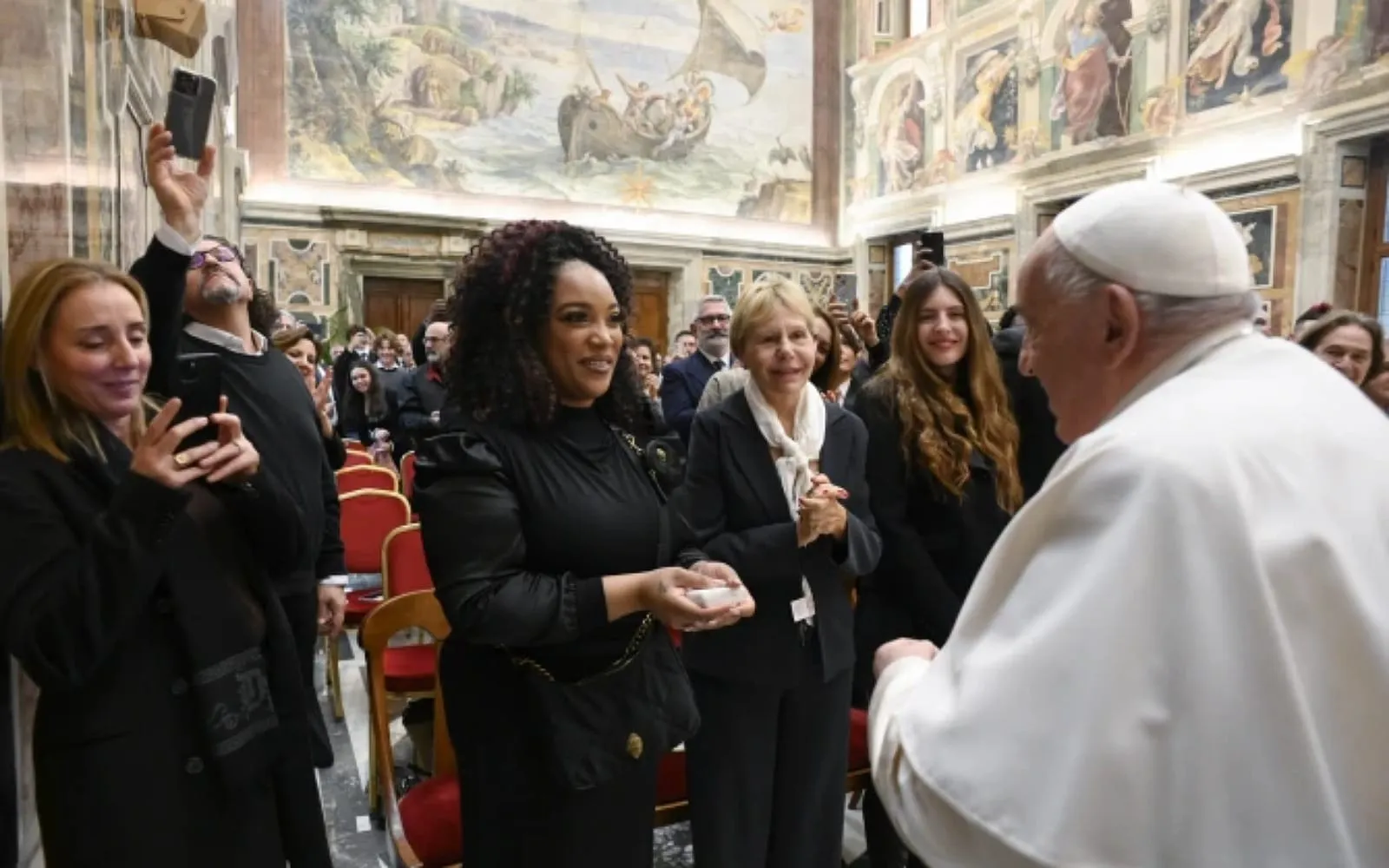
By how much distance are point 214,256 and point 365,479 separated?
267 centimetres

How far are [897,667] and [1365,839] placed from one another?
623mm

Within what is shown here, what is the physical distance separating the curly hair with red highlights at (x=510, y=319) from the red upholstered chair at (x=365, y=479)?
3709 mm

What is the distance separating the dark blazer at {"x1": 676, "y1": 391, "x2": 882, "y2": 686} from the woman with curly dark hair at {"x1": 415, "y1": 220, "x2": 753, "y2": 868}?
0.52 m

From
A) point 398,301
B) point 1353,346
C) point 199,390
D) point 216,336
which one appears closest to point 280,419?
point 216,336

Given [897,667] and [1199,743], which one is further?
[897,667]

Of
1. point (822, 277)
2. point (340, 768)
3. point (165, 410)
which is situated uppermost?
point (822, 277)

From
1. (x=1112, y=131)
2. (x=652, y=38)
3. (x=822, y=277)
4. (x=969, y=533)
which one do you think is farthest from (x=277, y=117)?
(x=969, y=533)

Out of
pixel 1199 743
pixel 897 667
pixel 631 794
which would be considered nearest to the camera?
pixel 1199 743

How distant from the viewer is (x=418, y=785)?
246 centimetres

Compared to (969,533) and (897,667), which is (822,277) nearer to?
(969,533)

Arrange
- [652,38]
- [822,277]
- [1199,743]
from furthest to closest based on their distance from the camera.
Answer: [822,277], [652,38], [1199,743]

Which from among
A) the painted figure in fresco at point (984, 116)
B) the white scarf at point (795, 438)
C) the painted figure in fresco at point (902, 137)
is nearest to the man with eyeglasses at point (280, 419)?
the white scarf at point (795, 438)

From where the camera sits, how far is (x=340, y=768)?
3850mm

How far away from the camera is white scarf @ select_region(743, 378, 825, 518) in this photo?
8.30 feet
